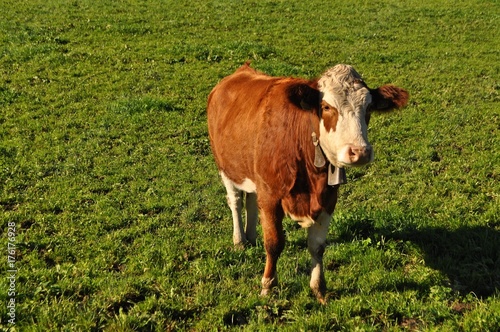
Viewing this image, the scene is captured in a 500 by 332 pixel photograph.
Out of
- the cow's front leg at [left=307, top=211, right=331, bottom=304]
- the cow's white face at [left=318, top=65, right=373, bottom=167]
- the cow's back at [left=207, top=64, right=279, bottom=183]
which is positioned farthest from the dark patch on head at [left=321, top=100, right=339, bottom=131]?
the cow's front leg at [left=307, top=211, right=331, bottom=304]

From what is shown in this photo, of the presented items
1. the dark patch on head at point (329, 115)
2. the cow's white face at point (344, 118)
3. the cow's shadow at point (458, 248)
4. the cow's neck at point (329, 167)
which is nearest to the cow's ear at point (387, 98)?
the cow's white face at point (344, 118)

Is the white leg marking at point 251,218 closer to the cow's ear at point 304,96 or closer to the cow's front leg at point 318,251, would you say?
the cow's front leg at point 318,251

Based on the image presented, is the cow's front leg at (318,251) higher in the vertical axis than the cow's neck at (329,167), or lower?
lower

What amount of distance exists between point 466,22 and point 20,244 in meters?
20.1

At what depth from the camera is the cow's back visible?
5734mm

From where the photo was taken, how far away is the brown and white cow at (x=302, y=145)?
4.50 metres

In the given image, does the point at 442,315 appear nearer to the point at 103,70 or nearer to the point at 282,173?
the point at 282,173

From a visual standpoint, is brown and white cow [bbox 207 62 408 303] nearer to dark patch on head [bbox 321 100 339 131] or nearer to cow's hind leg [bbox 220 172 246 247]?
dark patch on head [bbox 321 100 339 131]

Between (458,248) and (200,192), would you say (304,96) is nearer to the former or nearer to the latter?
(458,248)

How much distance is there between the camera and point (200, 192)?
839 centimetres

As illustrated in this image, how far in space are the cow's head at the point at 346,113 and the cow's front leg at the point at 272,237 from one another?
0.95 meters

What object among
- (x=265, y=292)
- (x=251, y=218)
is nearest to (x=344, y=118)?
(x=265, y=292)

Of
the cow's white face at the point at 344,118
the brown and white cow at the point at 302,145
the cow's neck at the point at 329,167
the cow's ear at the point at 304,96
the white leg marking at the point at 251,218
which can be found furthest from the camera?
the white leg marking at the point at 251,218

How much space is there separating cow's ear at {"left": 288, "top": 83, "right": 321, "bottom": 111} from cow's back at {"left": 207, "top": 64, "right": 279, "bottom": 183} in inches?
31.2
